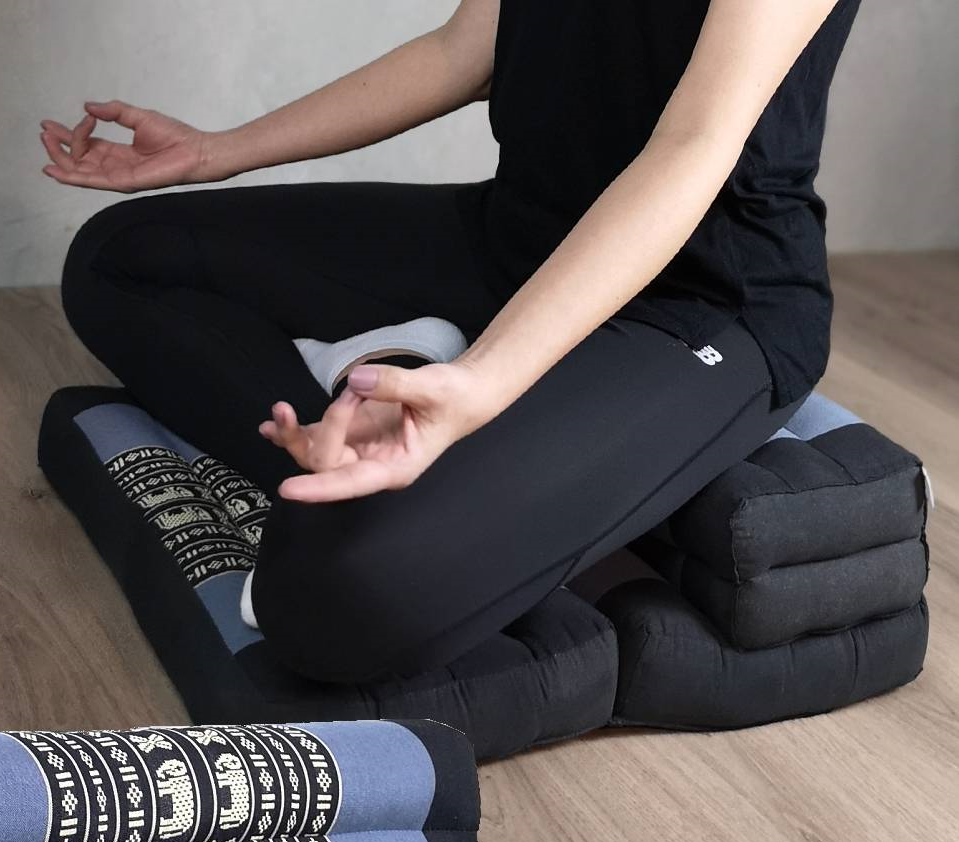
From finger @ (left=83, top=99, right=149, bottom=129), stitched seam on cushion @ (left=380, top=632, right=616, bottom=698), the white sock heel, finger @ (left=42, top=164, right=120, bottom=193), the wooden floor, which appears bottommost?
the wooden floor

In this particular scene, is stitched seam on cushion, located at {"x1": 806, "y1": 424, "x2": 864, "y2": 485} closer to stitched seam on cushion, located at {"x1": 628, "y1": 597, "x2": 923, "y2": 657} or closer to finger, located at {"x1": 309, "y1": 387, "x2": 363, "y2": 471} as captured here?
stitched seam on cushion, located at {"x1": 628, "y1": 597, "x2": 923, "y2": 657}

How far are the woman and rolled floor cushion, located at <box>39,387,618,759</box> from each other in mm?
40

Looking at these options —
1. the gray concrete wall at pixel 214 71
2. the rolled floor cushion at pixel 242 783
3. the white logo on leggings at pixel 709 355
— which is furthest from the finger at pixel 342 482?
the gray concrete wall at pixel 214 71

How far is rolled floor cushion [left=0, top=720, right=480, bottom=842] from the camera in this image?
941 mm

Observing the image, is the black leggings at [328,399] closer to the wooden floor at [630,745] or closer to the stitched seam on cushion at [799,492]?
the stitched seam on cushion at [799,492]

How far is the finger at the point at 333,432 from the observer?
990 millimetres

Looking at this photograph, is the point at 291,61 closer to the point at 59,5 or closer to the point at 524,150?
the point at 59,5

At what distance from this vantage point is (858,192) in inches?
138

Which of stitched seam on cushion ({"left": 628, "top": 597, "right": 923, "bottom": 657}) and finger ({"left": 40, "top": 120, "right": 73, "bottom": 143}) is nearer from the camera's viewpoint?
stitched seam on cushion ({"left": 628, "top": 597, "right": 923, "bottom": 657})

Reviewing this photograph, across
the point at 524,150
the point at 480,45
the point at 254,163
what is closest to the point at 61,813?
the point at 524,150

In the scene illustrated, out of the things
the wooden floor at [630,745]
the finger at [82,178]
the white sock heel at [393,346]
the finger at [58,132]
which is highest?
the finger at [58,132]

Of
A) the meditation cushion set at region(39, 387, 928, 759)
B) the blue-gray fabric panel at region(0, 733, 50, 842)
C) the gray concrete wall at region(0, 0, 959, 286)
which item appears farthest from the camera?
the gray concrete wall at region(0, 0, 959, 286)

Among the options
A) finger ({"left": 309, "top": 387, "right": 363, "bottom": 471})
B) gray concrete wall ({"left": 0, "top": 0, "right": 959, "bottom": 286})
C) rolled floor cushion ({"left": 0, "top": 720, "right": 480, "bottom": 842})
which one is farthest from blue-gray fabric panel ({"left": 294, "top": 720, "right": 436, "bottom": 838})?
gray concrete wall ({"left": 0, "top": 0, "right": 959, "bottom": 286})

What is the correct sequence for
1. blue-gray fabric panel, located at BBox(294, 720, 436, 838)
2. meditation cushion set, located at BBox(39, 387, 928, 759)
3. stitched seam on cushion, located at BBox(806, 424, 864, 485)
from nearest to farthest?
blue-gray fabric panel, located at BBox(294, 720, 436, 838)
meditation cushion set, located at BBox(39, 387, 928, 759)
stitched seam on cushion, located at BBox(806, 424, 864, 485)
